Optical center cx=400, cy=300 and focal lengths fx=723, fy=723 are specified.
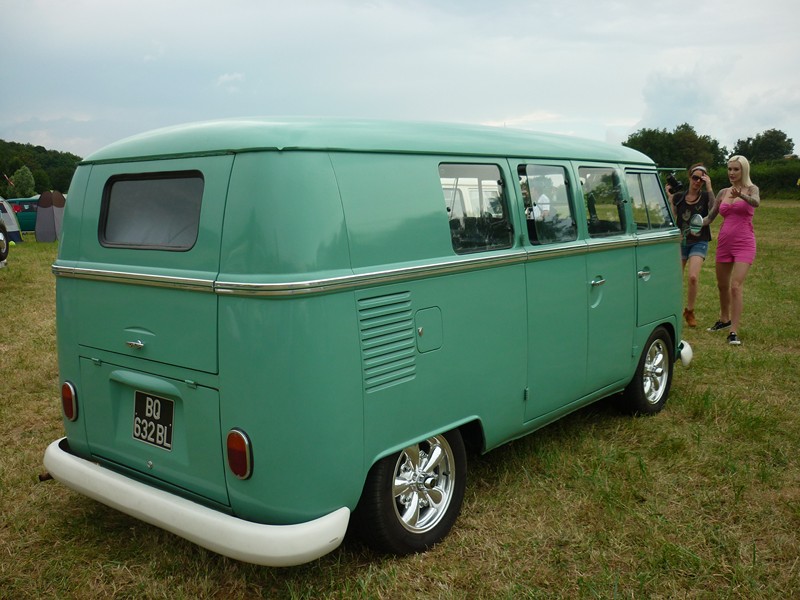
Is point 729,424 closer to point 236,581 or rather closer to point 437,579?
point 437,579

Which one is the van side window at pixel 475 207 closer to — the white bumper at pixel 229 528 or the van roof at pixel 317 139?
the van roof at pixel 317 139

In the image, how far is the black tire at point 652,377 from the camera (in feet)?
17.8

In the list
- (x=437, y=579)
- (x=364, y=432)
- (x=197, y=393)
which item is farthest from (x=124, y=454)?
(x=437, y=579)

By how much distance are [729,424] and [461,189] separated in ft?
9.84

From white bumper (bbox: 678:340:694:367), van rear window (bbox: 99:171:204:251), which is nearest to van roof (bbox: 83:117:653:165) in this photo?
van rear window (bbox: 99:171:204:251)

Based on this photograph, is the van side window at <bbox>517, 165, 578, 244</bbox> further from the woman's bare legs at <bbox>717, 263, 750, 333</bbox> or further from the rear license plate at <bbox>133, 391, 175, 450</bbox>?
the woman's bare legs at <bbox>717, 263, 750, 333</bbox>

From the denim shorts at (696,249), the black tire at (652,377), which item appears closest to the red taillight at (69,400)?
the black tire at (652,377)

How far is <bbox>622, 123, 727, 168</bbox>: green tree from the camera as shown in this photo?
80.2 meters

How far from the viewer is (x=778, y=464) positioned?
15.2ft

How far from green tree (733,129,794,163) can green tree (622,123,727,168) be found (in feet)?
34.9

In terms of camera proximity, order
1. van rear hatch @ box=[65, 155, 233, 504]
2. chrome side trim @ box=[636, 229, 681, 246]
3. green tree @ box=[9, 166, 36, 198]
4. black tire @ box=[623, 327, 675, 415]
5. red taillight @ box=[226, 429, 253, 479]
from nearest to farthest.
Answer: red taillight @ box=[226, 429, 253, 479] → van rear hatch @ box=[65, 155, 233, 504] → chrome side trim @ box=[636, 229, 681, 246] → black tire @ box=[623, 327, 675, 415] → green tree @ box=[9, 166, 36, 198]

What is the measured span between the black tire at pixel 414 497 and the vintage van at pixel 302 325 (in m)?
0.01

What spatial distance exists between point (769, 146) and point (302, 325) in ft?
342

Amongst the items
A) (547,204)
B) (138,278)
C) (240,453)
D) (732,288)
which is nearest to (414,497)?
(240,453)
